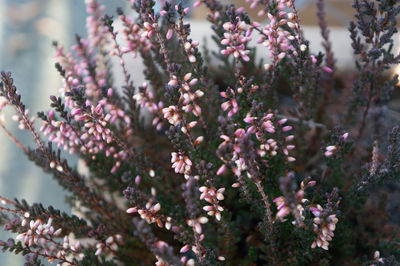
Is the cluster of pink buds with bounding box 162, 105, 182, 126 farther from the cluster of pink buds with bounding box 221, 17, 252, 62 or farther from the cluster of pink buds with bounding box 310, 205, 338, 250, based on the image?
the cluster of pink buds with bounding box 310, 205, 338, 250

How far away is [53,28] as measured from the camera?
268 cm

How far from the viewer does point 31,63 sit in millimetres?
2361

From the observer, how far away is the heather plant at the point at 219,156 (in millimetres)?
898

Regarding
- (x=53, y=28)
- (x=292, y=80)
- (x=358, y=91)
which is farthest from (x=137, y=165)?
(x=53, y=28)

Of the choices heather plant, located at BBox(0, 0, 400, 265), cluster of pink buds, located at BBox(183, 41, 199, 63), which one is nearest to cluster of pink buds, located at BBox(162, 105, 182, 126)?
heather plant, located at BBox(0, 0, 400, 265)

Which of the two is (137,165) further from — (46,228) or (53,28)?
(53,28)

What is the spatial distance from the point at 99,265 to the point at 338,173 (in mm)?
818

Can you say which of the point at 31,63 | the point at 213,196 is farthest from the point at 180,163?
the point at 31,63

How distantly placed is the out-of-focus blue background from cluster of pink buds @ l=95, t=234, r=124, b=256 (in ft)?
1.41

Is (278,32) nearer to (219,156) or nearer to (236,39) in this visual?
(236,39)

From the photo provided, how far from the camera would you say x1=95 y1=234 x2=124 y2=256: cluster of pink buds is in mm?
1117

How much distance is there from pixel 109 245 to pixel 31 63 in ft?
5.34

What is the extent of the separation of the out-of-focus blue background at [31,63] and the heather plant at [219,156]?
255 millimetres

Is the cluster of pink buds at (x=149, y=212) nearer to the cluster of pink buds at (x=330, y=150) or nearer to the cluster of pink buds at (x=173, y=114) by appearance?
the cluster of pink buds at (x=173, y=114)
